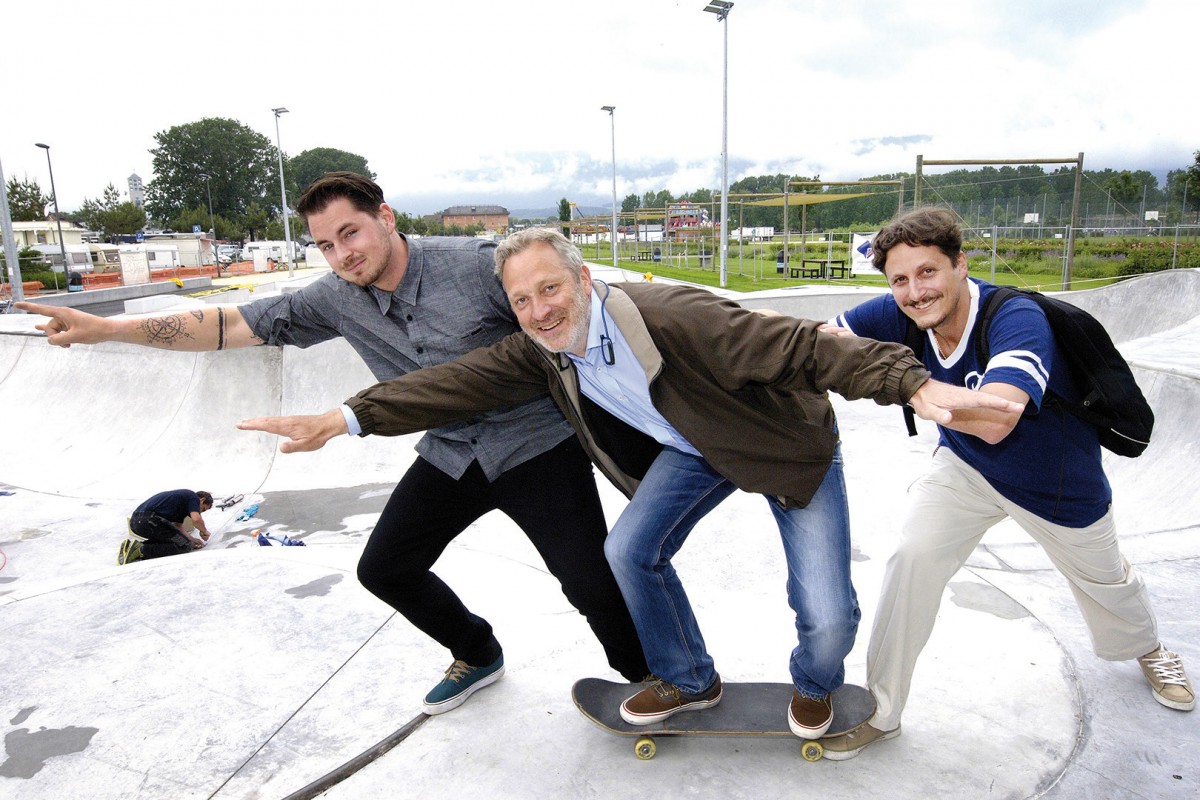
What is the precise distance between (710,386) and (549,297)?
1.88 feet

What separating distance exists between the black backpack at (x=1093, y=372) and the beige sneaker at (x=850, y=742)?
123 cm

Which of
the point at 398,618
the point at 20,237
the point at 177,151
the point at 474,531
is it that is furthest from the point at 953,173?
the point at 177,151

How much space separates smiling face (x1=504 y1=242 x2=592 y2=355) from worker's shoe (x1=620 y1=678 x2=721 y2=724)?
48.9 inches

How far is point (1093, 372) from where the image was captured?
2365 millimetres

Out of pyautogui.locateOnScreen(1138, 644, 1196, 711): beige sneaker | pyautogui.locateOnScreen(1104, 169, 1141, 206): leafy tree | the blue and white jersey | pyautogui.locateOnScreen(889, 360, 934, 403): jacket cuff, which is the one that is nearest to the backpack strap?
the blue and white jersey

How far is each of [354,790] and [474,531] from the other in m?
3.07

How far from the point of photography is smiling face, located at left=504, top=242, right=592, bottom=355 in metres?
2.37

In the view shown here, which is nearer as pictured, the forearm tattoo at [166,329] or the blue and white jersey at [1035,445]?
the blue and white jersey at [1035,445]

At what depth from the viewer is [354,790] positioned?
2.55 m

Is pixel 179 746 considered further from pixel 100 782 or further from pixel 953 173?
pixel 953 173

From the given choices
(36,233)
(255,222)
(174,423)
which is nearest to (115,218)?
(36,233)

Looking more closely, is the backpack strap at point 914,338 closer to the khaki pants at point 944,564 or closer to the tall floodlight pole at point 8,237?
the khaki pants at point 944,564

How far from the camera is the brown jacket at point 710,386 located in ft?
6.98

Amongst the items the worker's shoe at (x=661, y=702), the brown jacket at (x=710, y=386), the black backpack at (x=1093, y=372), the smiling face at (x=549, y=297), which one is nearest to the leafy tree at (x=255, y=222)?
the brown jacket at (x=710, y=386)
